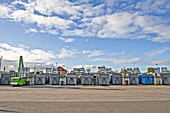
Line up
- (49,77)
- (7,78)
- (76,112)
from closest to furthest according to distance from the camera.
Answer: (76,112)
(7,78)
(49,77)

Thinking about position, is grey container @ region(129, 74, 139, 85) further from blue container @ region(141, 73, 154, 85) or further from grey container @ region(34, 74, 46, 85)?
grey container @ region(34, 74, 46, 85)

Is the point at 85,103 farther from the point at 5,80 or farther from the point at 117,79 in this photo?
the point at 5,80

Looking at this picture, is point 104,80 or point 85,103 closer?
point 85,103

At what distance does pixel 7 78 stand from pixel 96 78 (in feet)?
72.0

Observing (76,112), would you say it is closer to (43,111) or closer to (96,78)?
(43,111)

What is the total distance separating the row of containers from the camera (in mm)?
51000

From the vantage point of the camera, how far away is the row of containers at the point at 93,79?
5100cm

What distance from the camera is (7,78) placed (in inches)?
1966

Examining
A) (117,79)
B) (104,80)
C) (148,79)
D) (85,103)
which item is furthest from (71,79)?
(85,103)

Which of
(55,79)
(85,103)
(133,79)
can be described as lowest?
(85,103)

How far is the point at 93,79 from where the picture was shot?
52875 mm

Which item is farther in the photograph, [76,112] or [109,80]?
[109,80]

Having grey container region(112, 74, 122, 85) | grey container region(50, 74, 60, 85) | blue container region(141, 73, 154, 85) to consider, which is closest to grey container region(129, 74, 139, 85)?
blue container region(141, 73, 154, 85)

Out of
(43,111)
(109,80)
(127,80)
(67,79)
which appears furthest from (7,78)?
(43,111)
